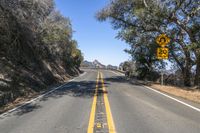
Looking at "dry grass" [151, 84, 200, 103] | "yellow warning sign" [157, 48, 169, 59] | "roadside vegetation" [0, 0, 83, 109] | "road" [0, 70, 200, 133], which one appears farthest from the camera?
"yellow warning sign" [157, 48, 169, 59]

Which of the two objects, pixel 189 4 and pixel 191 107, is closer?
pixel 191 107

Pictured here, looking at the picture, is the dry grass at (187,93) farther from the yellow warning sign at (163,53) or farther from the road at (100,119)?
the yellow warning sign at (163,53)

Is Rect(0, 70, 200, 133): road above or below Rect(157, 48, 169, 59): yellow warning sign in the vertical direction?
below

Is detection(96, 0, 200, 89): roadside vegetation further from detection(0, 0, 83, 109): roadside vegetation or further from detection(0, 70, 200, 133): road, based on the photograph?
detection(0, 70, 200, 133): road

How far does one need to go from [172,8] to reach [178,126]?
1695 centimetres

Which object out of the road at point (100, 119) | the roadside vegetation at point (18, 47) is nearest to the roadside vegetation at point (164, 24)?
the roadside vegetation at point (18, 47)

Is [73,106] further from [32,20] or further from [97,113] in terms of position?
[32,20]

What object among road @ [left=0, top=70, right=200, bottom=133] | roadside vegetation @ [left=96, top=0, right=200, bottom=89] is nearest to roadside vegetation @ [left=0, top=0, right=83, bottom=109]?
road @ [left=0, top=70, right=200, bottom=133]

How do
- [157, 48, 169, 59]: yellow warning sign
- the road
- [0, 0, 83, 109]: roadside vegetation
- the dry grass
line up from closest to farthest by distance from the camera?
the road < the dry grass < [0, 0, 83, 109]: roadside vegetation < [157, 48, 169, 59]: yellow warning sign

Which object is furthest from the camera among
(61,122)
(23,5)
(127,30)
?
(127,30)

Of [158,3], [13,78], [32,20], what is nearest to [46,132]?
[13,78]

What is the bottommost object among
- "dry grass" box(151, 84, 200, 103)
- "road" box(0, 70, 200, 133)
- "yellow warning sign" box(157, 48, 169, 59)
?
"road" box(0, 70, 200, 133)

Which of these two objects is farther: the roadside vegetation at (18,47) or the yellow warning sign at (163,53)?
the yellow warning sign at (163,53)

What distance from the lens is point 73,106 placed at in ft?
36.2
